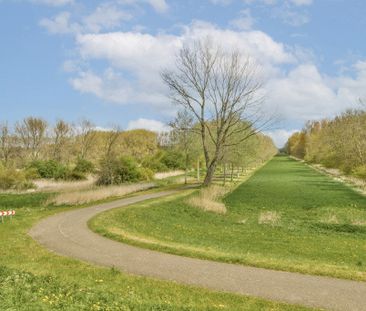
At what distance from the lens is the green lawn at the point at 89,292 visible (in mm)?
8453

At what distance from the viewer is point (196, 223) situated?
24094 mm

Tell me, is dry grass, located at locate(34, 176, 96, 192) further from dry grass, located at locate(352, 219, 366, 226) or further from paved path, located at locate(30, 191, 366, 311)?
paved path, located at locate(30, 191, 366, 311)

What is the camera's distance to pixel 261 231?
21.0 meters

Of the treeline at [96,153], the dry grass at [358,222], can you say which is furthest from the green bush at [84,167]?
the dry grass at [358,222]

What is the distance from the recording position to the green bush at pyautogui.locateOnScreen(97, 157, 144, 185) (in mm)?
45688

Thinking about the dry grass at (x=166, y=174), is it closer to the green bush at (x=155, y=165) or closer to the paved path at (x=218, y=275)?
the green bush at (x=155, y=165)

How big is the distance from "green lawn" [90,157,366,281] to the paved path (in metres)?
0.61

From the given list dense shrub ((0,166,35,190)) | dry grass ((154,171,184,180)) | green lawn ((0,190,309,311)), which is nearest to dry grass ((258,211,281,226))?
green lawn ((0,190,309,311))

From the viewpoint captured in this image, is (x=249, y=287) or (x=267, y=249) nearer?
(x=249, y=287)

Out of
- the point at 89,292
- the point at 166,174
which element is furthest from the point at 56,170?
the point at 89,292

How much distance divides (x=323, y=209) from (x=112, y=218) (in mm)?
14835

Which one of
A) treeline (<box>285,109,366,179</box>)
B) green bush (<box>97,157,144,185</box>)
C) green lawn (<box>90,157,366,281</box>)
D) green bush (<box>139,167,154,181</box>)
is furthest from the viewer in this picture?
treeline (<box>285,109,366,179</box>)

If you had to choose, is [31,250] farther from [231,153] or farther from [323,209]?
[231,153]

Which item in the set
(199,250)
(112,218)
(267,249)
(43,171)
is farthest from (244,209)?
(43,171)
